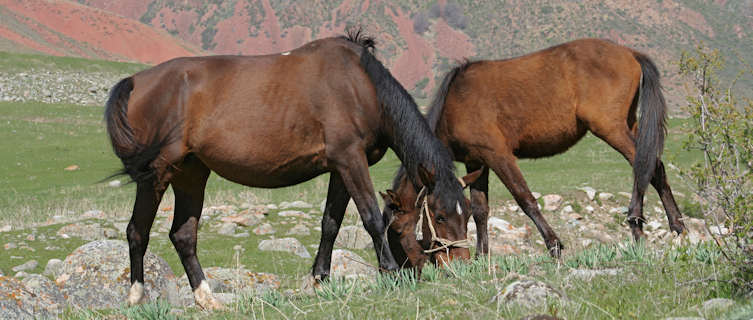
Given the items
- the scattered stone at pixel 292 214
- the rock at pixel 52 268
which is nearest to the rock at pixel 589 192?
the scattered stone at pixel 292 214

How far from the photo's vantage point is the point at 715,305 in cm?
341

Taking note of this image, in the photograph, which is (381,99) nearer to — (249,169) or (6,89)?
(249,169)

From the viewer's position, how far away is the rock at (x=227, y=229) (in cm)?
1128

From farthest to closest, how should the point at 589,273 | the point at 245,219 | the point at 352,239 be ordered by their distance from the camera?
the point at 245,219
the point at 352,239
the point at 589,273

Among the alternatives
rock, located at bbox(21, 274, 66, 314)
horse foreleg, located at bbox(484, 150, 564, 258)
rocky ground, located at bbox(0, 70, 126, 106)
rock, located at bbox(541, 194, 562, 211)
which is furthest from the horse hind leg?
rocky ground, located at bbox(0, 70, 126, 106)

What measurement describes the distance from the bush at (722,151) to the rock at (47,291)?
17.8 feet

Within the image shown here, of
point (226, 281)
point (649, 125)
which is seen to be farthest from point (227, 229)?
point (649, 125)

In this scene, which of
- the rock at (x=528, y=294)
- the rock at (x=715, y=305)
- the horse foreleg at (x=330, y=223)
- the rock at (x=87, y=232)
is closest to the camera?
the rock at (x=715, y=305)

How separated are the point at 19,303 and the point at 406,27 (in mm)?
119699

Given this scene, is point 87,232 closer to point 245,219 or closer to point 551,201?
point 245,219

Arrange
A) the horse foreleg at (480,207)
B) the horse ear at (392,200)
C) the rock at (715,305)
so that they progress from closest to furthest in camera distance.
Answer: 1. the rock at (715,305)
2. the horse ear at (392,200)
3. the horse foreleg at (480,207)

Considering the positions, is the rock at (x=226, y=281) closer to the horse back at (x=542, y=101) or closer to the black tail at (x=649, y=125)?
the horse back at (x=542, y=101)

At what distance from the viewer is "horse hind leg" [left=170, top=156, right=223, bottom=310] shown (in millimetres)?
5824

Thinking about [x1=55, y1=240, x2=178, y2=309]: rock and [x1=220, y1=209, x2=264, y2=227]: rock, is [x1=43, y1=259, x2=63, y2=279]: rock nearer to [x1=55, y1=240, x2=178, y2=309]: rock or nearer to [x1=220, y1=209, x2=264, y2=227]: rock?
[x1=55, y1=240, x2=178, y2=309]: rock
